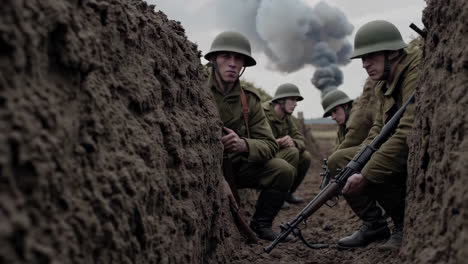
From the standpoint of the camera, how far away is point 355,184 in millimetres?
3637

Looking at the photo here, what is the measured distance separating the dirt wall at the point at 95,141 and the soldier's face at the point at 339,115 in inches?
197

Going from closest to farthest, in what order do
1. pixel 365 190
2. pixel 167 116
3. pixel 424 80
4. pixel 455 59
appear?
1. pixel 455 59
2. pixel 167 116
3. pixel 424 80
4. pixel 365 190

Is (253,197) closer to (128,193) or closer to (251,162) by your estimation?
(251,162)

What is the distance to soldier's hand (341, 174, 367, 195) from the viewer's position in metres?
3.63

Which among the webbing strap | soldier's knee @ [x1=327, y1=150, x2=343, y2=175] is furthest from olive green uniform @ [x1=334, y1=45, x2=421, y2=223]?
the webbing strap

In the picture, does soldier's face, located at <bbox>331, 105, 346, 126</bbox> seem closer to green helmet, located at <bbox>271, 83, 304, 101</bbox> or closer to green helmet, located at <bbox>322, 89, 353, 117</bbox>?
green helmet, located at <bbox>322, 89, 353, 117</bbox>

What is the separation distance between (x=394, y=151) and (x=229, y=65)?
7.43 feet

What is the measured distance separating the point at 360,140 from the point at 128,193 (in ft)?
12.6

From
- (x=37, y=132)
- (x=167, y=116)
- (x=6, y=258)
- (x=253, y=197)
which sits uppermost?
(x=167, y=116)

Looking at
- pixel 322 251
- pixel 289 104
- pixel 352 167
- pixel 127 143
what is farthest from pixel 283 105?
pixel 127 143

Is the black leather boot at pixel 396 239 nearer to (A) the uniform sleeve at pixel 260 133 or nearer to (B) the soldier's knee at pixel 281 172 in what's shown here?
(B) the soldier's knee at pixel 281 172

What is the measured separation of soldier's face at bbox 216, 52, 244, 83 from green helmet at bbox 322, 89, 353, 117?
2844 millimetres

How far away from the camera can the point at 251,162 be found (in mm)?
4941

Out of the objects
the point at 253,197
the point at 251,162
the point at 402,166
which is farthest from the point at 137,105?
the point at 253,197
